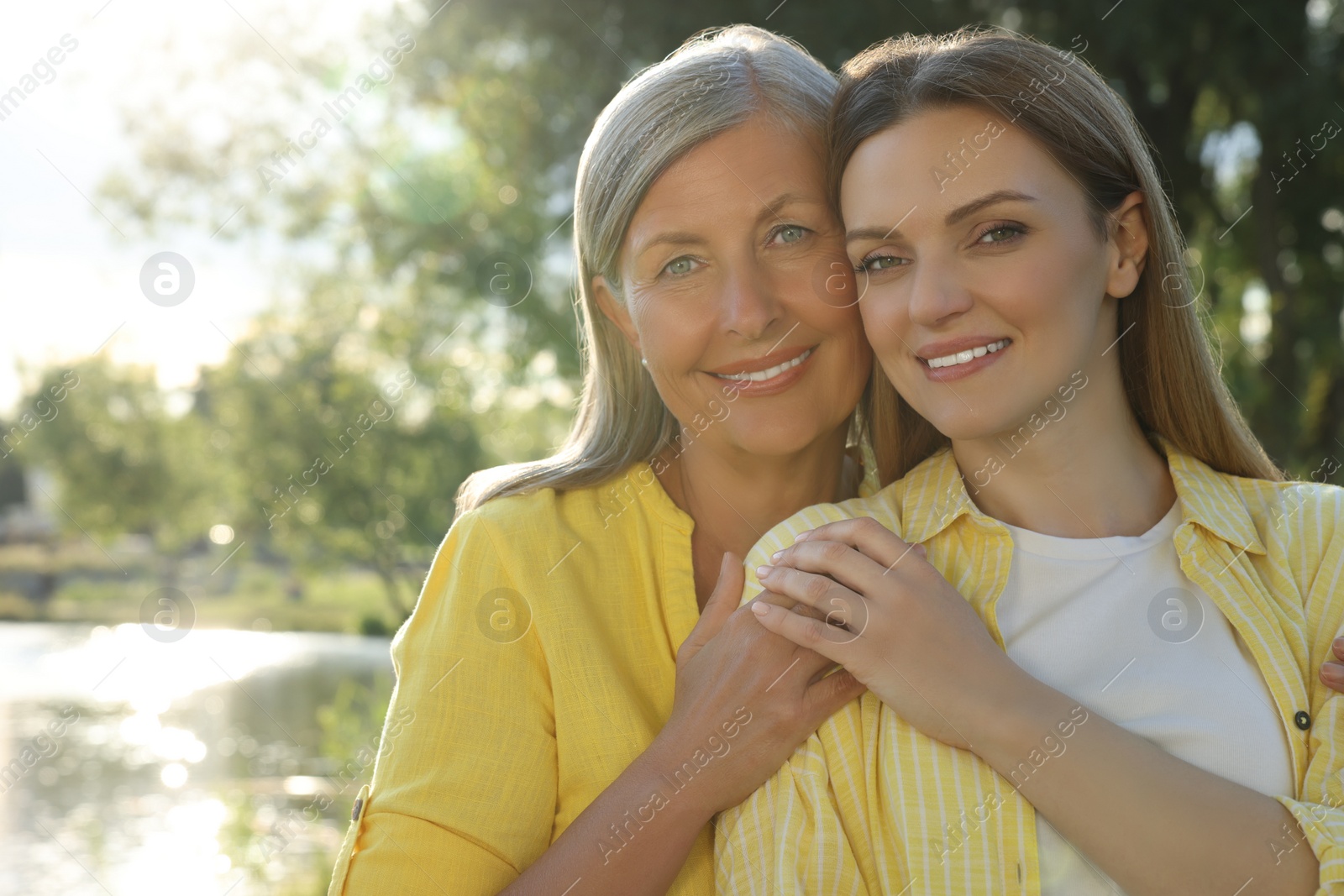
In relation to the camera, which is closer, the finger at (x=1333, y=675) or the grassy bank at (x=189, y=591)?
the finger at (x=1333, y=675)

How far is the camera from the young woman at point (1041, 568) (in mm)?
1829

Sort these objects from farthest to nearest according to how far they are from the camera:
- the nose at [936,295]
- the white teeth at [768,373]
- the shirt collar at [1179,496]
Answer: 1. the white teeth at [768,373]
2. the shirt collar at [1179,496]
3. the nose at [936,295]

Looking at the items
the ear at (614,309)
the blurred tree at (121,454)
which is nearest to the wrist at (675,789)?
the ear at (614,309)

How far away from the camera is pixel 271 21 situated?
12391 millimetres

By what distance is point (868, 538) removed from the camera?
2.00 m

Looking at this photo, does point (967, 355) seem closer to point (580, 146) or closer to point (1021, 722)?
point (1021, 722)

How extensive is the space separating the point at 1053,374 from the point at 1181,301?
19.0 inches

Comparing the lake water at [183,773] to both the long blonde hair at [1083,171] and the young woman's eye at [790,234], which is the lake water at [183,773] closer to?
the young woman's eye at [790,234]

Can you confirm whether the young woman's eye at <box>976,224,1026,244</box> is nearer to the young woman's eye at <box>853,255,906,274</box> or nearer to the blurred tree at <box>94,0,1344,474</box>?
the young woman's eye at <box>853,255,906,274</box>

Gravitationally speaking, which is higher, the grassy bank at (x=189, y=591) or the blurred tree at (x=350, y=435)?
the blurred tree at (x=350, y=435)

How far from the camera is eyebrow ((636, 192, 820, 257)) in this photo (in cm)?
231

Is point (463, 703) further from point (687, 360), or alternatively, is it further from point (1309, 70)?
point (1309, 70)

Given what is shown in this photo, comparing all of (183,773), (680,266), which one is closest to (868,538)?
(680,266)

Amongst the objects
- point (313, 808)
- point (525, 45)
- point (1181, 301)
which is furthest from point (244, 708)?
point (1181, 301)
